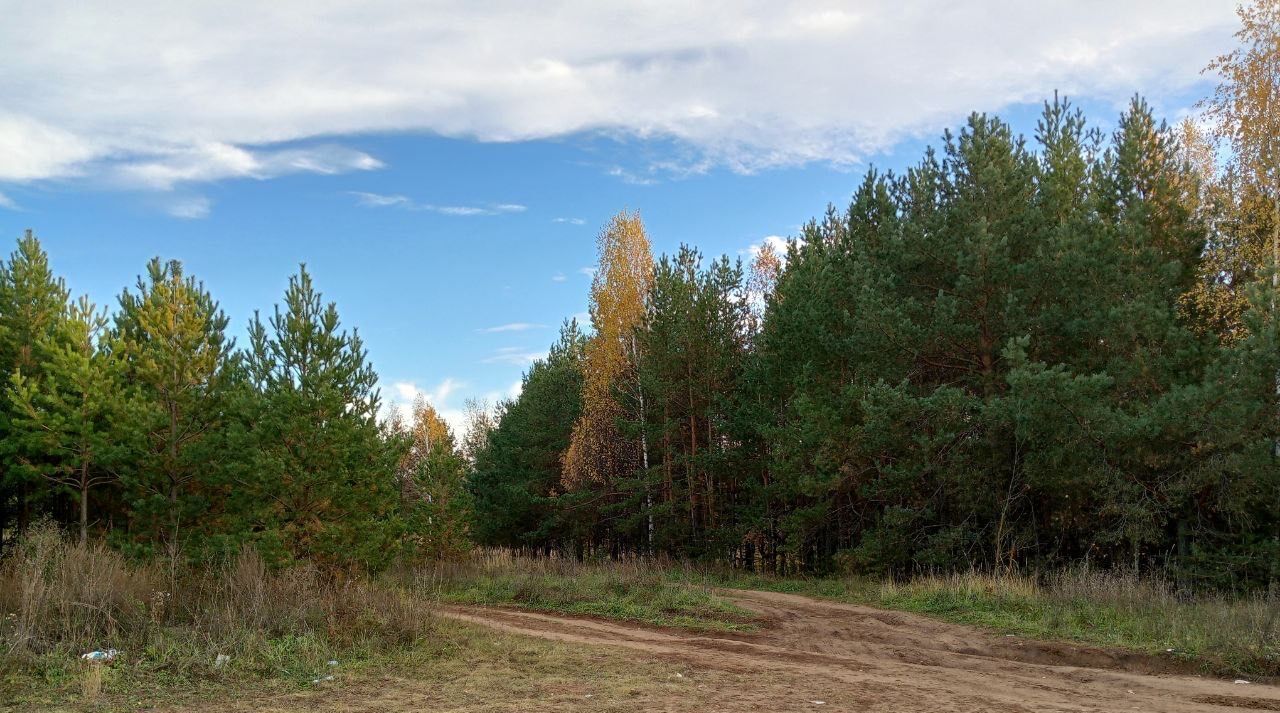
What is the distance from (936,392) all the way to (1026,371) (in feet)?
7.34

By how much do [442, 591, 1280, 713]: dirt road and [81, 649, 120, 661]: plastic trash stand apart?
5.50m

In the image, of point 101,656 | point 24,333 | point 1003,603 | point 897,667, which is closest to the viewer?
point 101,656

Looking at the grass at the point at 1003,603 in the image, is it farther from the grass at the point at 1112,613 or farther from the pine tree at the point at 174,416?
the pine tree at the point at 174,416

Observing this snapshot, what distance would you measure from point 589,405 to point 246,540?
1540cm

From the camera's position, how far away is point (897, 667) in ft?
34.9

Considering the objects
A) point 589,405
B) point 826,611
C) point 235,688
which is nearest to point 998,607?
point 826,611

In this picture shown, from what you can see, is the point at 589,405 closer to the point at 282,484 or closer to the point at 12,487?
the point at 282,484

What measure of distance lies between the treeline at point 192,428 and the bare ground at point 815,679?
18.7 ft

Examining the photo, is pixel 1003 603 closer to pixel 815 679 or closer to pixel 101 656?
pixel 815 679

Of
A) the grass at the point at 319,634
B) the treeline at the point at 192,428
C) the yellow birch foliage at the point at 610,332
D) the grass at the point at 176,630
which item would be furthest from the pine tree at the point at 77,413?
the yellow birch foliage at the point at 610,332

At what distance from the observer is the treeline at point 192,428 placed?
1744 centimetres

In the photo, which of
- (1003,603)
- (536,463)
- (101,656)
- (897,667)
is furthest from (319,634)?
(536,463)

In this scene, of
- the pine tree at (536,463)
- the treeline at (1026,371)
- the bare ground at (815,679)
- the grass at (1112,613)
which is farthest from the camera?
the pine tree at (536,463)

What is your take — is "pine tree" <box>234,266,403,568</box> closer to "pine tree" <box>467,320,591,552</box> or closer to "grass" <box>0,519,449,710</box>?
"grass" <box>0,519,449,710</box>
